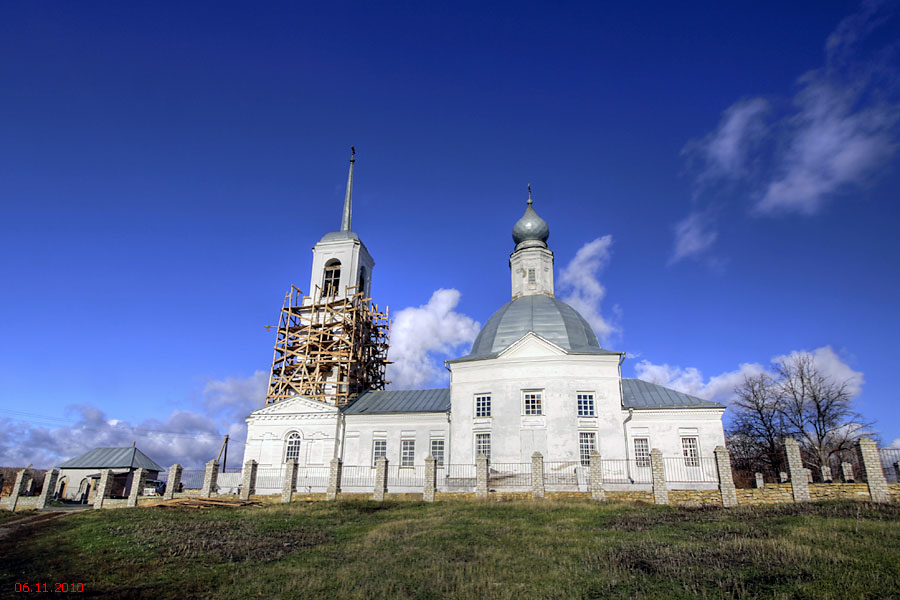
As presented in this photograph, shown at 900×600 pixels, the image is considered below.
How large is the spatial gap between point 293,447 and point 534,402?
14.5 metres

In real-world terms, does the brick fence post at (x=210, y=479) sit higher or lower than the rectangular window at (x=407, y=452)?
lower

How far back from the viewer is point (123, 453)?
42188 mm

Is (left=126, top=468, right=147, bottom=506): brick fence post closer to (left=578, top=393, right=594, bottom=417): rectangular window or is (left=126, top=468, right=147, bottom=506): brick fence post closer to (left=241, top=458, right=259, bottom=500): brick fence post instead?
(left=241, top=458, right=259, bottom=500): brick fence post

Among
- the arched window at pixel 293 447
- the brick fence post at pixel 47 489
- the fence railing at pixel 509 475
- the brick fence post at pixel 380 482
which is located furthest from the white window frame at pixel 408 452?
the brick fence post at pixel 47 489

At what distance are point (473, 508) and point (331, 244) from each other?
26.3 meters

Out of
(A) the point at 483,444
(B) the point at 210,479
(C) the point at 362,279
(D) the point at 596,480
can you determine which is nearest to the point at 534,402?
(A) the point at 483,444

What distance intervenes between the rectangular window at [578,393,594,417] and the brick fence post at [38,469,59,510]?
28069 mm

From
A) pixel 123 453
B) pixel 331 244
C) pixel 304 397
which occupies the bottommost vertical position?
pixel 123 453

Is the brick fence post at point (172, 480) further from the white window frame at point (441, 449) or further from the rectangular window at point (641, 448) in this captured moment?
the rectangular window at point (641, 448)

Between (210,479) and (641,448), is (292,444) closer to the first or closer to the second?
(210,479)

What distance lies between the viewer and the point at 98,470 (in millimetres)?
40312

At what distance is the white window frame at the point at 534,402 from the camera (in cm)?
2889

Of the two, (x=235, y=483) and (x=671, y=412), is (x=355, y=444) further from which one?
(x=671, y=412)

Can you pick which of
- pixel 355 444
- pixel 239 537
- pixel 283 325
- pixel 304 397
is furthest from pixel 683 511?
pixel 283 325
